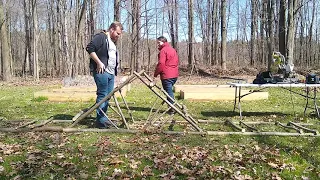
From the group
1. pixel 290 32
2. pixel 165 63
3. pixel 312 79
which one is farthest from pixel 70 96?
pixel 290 32

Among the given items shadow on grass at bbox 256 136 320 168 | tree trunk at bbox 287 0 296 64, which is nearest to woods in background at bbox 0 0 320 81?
tree trunk at bbox 287 0 296 64

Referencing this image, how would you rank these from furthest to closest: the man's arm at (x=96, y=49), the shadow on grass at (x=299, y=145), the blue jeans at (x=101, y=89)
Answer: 1. the blue jeans at (x=101, y=89)
2. the man's arm at (x=96, y=49)
3. the shadow on grass at (x=299, y=145)

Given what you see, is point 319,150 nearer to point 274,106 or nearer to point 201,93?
point 274,106

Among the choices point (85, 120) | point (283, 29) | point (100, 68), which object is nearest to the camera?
point (100, 68)

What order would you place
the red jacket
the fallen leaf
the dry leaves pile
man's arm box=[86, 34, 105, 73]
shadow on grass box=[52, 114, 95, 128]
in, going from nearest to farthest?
the dry leaves pile
the fallen leaf
man's arm box=[86, 34, 105, 73]
shadow on grass box=[52, 114, 95, 128]
the red jacket

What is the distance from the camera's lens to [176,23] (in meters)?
33.5

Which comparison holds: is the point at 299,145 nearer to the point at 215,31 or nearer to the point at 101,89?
the point at 101,89

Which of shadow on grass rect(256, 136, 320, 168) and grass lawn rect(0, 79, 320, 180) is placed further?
shadow on grass rect(256, 136, 320, 168)

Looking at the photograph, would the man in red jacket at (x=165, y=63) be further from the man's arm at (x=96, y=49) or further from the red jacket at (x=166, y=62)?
the man's arm at (x=96, y=49)

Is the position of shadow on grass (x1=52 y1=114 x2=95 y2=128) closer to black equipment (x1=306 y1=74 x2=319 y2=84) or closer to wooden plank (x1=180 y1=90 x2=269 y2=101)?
wooden plank (x1=180 y1=90 x2=269 y2=101)

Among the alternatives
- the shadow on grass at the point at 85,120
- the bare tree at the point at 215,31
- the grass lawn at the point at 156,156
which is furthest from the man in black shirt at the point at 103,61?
the bare tree at the point at 215,31

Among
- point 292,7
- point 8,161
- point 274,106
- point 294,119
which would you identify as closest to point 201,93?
point 274,106

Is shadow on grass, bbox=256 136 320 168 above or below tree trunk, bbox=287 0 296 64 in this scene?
below

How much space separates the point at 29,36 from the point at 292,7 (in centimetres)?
2349
